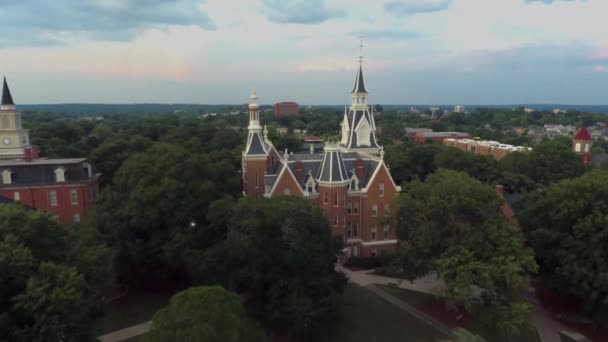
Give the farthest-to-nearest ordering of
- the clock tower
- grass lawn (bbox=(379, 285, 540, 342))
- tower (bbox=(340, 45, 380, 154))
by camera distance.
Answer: the clock tower, tower (bbox=(340, 45, 380, 154)), grass lawn (bbox=(379, 285, 540, 342))

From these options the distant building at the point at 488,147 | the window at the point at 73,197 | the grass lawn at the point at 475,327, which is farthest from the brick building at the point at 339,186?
the distant building at the point at 488,147

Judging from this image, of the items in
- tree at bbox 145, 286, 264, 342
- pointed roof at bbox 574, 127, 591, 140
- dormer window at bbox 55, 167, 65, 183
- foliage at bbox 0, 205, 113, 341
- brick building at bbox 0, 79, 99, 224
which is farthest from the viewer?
pointed roof at bbox 574, 127, 591, 140

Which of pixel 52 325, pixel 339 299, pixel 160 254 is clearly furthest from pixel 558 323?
pixel 52 325

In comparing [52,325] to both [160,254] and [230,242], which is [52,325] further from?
[160,254]

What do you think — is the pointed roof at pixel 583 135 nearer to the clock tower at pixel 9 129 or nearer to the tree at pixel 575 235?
the tree at pixel 575 235

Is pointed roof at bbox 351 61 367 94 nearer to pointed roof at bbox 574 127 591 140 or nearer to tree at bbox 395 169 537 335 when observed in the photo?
tree at bbox 395 169 537 335

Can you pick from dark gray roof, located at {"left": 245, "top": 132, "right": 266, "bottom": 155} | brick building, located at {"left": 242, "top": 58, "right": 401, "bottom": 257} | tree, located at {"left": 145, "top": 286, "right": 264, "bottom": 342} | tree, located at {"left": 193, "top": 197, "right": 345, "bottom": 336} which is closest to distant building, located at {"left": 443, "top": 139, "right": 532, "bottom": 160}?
brick building, located at {"left": 242, "top": 58, "right": 401, "bottom": 257}
